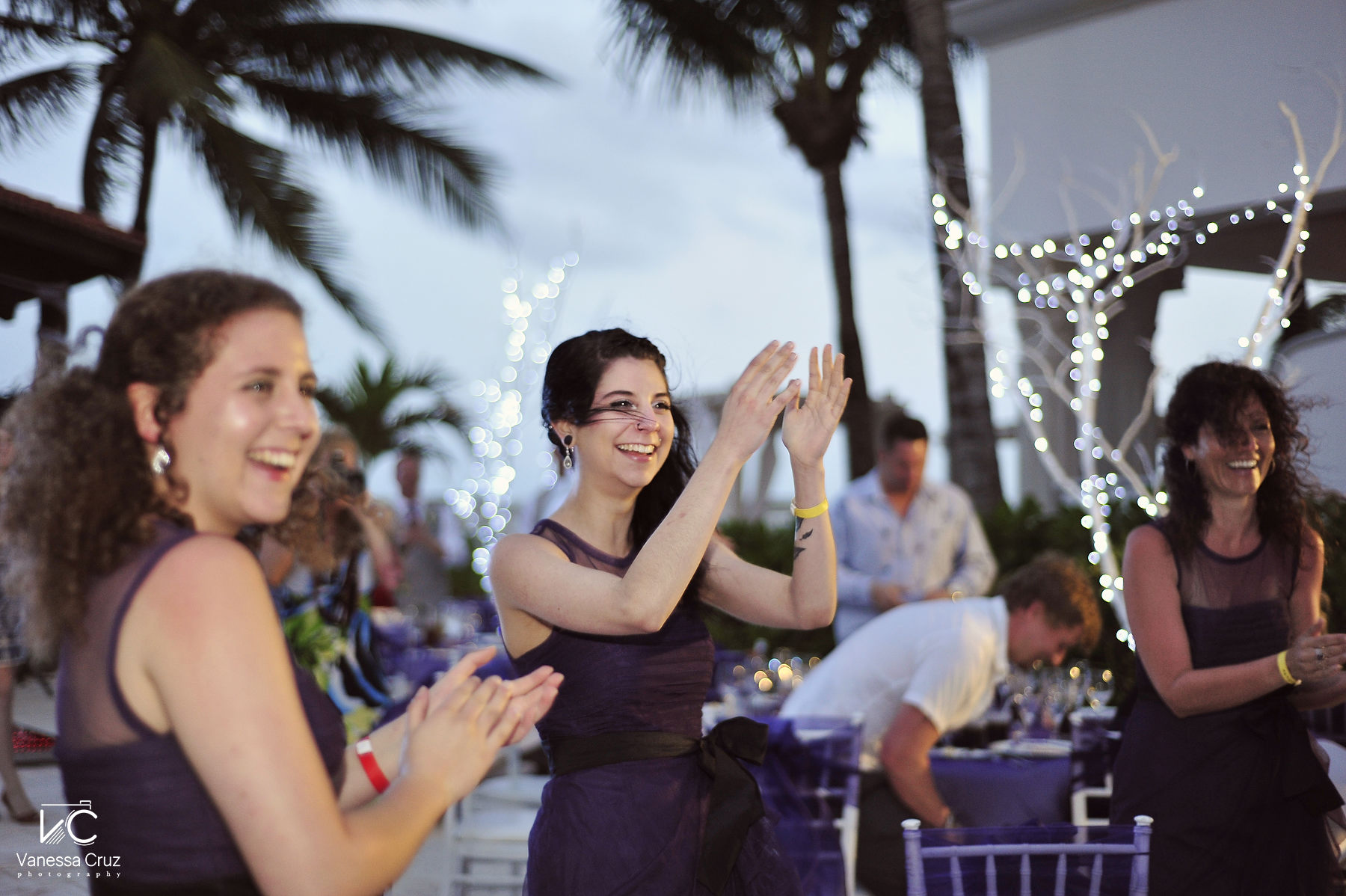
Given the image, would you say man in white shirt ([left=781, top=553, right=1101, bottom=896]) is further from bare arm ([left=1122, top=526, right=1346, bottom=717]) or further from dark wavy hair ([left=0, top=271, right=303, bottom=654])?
dark wavy hair ([left=0, top=271, right=303, bottom=654])

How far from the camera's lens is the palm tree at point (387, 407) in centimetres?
1510

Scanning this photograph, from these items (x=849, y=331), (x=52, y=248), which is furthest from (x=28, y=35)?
(x=849, y=331)

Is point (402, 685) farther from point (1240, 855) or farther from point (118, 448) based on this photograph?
point (118, 448)

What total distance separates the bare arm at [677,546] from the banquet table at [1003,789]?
2188 mm

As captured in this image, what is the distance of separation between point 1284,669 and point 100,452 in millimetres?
2142

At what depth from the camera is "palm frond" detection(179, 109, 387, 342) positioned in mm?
11031

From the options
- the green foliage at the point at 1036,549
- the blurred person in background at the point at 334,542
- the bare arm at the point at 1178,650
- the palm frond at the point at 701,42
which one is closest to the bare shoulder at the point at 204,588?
the green foliage at the point at 1036,549

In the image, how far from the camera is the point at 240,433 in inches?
51.2

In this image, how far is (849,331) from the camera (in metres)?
11.2

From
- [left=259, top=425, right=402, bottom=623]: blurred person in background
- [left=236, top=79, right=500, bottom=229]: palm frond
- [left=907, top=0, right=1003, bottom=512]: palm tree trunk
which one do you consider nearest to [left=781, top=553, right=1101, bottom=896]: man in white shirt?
[left=259, top=425, right=402, bottom=623]: blurred person in background

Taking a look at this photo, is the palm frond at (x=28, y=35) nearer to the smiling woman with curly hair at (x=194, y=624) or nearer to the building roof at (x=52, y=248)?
the building roof at (x=52, y=248)

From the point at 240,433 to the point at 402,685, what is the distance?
23.3 ft

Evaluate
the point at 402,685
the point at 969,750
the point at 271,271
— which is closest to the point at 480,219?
the point at 402,685

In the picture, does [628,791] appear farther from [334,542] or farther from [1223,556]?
[334,542]
